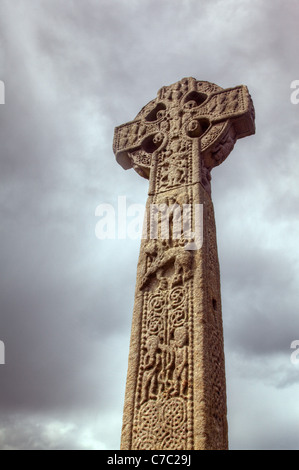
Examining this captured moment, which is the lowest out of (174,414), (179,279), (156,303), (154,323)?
(174,414)

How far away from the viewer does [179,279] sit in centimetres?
472

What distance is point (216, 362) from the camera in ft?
14.2

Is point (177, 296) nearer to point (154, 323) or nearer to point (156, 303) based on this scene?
point (156, 303)

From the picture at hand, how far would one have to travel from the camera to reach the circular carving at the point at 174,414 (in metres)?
3.93

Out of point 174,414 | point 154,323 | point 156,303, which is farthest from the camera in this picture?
point 156,303

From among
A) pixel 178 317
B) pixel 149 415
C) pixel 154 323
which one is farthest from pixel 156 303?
pixel 149 415

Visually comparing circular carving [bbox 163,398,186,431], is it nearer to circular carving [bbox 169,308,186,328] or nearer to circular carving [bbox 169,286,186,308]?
circular carving [bbox 169,308,186,328]

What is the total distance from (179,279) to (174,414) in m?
1.39

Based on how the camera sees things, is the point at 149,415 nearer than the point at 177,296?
Yes

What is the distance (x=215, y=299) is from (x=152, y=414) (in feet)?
4.52
